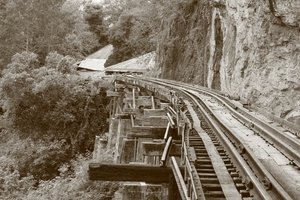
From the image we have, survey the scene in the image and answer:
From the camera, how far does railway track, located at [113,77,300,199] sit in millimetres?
5476

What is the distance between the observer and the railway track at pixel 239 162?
18.0 feet

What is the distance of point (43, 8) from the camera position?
39.2m

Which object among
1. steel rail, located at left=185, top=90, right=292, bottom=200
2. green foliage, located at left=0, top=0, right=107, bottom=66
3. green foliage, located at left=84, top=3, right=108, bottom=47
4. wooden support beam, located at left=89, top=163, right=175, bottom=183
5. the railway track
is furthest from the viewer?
green foliage, located at left=84, top=3, right=108, bottom=47

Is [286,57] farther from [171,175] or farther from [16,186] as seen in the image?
[16,186]

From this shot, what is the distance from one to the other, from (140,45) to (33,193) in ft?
98.9

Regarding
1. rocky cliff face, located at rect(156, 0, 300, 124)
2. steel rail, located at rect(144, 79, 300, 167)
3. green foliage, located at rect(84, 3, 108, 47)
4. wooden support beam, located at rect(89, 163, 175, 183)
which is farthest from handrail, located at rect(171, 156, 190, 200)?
green foliage, located at rect(84, 3, 108, 47)

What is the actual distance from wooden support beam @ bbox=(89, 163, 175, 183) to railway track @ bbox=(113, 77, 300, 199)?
606mm

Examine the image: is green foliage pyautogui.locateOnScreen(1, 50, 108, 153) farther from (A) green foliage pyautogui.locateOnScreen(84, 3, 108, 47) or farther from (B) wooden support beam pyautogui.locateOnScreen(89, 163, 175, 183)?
(A) green foliage pyautogui.locateOnScreen(84, 3, 108, 47)

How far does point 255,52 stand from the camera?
16547 millimetres

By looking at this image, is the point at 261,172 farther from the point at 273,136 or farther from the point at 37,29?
the point at 37,29

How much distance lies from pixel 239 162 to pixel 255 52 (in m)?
10.8

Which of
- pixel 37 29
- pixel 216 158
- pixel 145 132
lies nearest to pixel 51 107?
pixel 37 29

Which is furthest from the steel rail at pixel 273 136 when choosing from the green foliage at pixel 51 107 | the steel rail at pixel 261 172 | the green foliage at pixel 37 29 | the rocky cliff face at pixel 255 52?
the green foliage at pixel 37 29

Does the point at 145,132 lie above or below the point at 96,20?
below
